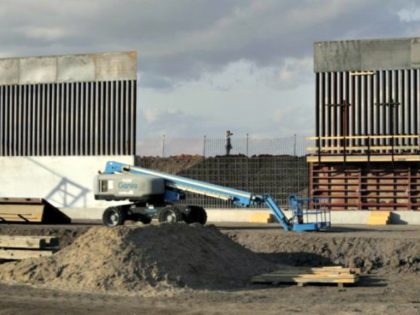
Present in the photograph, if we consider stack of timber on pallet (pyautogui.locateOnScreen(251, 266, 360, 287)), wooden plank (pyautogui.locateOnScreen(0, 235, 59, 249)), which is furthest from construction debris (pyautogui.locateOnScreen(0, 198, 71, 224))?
stack of timber on pallet (pyautogui.locateOnScreen(251, 266, 360, 287))

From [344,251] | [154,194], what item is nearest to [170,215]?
[154,194]

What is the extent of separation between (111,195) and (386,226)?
1191 centimetres

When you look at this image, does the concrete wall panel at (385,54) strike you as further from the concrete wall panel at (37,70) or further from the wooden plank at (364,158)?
the concrete wall panel at (37,70)

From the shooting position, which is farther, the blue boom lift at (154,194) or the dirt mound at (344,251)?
the blue boom lift at (154,194)

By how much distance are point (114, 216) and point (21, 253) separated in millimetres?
9623

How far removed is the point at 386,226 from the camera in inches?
1248

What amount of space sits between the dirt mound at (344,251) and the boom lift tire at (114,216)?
6568 mm

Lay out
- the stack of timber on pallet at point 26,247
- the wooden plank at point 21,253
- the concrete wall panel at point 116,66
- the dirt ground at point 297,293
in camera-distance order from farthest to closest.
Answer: the concrete wall panel at point 116,66
the stack of timber on pallet at point 26,247
the wooden plank at point 21,253
the dirt ground at point 297,293

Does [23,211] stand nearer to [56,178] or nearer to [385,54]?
[56,178]

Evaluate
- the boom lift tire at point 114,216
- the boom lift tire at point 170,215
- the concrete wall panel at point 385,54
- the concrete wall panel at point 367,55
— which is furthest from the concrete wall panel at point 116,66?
the boom lift tire at point 170,215

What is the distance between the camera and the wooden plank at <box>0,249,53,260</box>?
19.8 meters

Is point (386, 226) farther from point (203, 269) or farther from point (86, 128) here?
point (86, 128)

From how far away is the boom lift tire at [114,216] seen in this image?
1156 inches

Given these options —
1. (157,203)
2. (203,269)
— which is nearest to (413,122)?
(157,203)
